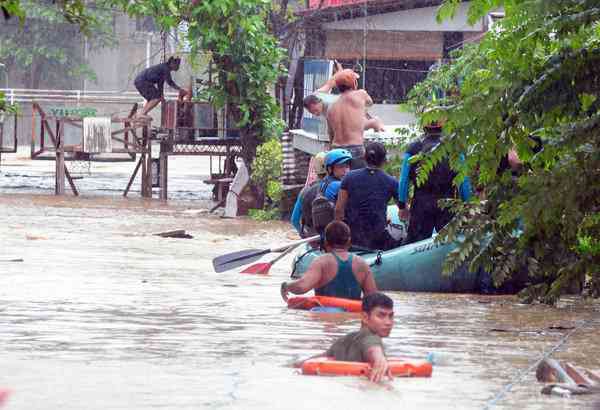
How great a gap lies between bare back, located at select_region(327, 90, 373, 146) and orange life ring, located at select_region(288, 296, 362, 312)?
13.3 ft

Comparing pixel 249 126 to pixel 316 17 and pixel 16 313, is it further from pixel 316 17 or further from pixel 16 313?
pixel 16 313

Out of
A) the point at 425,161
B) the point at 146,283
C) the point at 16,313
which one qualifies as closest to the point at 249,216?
the point at 146,283

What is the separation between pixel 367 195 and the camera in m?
12.5

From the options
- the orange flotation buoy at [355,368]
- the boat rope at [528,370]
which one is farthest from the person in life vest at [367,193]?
the orange flotation buoy at [355,368]

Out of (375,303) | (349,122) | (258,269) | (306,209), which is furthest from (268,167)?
(375,303)

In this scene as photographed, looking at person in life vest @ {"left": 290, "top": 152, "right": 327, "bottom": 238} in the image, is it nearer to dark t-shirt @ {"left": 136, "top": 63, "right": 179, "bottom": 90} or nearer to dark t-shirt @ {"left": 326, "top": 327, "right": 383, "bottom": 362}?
dark t-shirt @ {"left": 326, "top": 327, "right": 383, "bottom": 362}

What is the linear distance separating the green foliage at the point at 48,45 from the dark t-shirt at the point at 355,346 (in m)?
34.5

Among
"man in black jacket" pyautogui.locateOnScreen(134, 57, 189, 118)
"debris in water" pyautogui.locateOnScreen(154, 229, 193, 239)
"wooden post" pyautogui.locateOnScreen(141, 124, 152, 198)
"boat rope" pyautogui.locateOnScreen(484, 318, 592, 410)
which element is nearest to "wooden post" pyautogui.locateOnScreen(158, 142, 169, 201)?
"wooden post" pyautogui.locateOnScreen(141, 124, 152, 198)

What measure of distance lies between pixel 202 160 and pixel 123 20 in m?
10.1

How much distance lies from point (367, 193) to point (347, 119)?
2197 mm

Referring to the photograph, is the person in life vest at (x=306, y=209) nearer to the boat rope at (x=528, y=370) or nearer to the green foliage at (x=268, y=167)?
the boat rope at (x=528, y=370)

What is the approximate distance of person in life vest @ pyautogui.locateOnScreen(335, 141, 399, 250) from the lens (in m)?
12.4

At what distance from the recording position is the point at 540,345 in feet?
30.2

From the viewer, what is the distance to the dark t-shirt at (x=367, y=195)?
12.5 m
